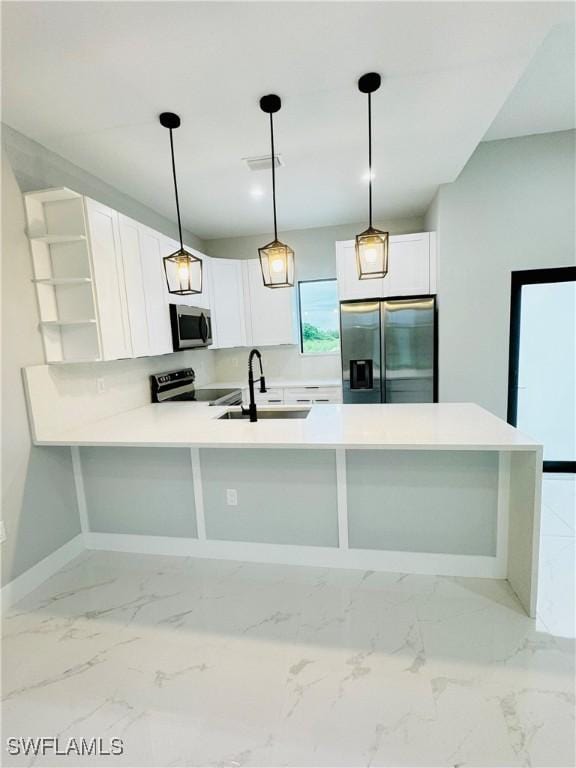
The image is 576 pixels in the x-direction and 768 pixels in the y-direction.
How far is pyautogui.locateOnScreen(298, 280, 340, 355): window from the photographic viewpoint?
15.4ft

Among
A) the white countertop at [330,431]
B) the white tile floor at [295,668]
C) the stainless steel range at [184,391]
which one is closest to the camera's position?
the white tile floor at [295,668]

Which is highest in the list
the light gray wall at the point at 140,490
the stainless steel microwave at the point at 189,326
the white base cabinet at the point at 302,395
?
the stainless steel microwave at the point at 189,326

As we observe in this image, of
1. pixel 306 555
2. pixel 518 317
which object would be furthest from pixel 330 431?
pixel 518 317

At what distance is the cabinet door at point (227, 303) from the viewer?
4.26 metres

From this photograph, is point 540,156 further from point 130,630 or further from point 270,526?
point 130,630

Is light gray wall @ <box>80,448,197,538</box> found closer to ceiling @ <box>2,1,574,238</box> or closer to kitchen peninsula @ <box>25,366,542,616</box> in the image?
kitchen peninsula @ <box>25,366,542,616</box>

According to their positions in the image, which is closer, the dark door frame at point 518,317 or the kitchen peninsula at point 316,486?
the kitchen peninsula at point 316,486

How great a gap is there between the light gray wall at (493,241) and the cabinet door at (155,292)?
261cm

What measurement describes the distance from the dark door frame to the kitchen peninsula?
4.86ft

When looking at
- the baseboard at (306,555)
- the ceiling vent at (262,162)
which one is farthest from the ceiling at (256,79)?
the baseboard at (306,555)

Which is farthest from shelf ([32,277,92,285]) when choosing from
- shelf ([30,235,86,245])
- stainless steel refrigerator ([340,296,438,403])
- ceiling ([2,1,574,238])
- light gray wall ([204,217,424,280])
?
light gray wall ([204,217,424,280])

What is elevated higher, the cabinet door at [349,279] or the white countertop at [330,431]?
the cabinet door at [349,279]

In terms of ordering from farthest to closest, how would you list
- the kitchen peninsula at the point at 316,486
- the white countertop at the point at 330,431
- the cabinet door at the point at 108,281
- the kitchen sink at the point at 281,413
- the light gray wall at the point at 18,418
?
the kitchen sink at the point at 281,413
the cabinet door at the point at 108,281
the light gray wall at the point at 18,418
the kitchen peninsula at the point at 316,486
the white countertop at the point at 330,431

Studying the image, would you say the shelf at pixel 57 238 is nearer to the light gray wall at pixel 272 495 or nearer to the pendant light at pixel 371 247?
the light gray wall at pixel 272 495
